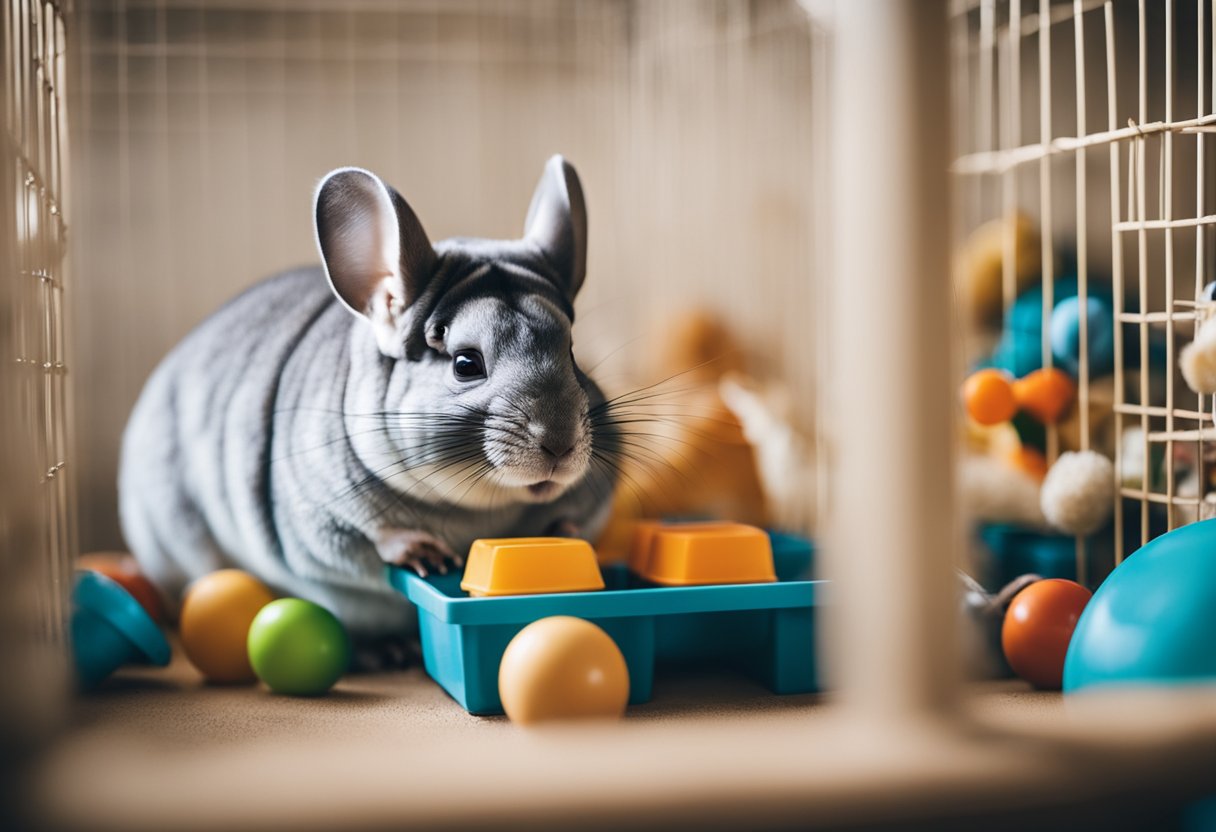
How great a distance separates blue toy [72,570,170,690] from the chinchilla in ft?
0.58

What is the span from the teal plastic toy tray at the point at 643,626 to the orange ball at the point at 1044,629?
0.82 ft

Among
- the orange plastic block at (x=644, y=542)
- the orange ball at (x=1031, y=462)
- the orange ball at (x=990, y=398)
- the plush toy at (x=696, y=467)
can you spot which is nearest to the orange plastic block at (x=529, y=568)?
the orange plastic block at (x=644, y=542)

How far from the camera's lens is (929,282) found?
30.0 inches

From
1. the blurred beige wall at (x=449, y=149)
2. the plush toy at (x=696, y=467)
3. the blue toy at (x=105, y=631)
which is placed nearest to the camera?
the blue toy at (x=105, y=631)

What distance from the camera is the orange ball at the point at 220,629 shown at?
1441 millimetres

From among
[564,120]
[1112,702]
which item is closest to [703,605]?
[1112,702]

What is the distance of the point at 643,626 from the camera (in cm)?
134

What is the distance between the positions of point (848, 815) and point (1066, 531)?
99 centimetres

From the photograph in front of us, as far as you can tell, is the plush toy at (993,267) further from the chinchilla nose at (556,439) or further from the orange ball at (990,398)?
the chinchilla nose at (556,439)

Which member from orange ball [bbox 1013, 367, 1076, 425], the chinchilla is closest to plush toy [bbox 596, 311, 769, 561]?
the chinchilla

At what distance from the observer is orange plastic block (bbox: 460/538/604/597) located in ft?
4.25

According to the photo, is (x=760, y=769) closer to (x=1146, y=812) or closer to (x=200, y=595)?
(x=1146, y=812)

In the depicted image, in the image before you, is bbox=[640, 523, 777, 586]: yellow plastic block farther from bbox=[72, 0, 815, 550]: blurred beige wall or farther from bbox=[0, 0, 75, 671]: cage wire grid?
bbox=[72, 0, 815, 550]: blurred beige wall

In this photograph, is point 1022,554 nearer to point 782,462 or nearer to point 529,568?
point 782,462
